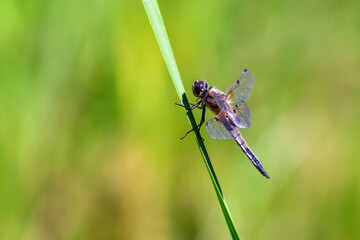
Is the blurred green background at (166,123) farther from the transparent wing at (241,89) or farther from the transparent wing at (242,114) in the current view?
the transparent wing at (242,114)

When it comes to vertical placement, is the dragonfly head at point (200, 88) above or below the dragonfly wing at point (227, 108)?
above

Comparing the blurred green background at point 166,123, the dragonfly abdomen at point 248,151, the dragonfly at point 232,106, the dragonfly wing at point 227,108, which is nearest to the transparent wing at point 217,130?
the dragonfly at point 232,106

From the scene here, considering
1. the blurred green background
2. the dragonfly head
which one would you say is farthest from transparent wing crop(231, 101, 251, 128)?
the blurred green background

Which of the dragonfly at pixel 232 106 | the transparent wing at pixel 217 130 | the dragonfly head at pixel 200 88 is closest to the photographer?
the transparent wing at pixel 217 130

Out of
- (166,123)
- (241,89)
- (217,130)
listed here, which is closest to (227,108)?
(241,89)

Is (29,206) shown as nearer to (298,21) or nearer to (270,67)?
(270,67)

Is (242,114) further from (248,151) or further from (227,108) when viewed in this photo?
(248,151)

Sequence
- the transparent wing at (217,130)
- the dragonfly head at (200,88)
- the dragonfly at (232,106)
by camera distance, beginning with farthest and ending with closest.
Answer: the dragonfly head at (200,88) < the dragonfly at (232,106) < the transparent wing at (217,130)

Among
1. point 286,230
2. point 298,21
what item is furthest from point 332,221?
point 298,21
